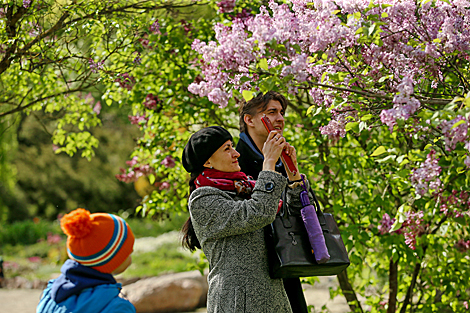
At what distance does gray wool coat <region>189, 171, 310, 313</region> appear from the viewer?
1.89 meters

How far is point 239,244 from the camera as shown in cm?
198

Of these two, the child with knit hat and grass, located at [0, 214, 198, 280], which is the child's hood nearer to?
the child with knit hat

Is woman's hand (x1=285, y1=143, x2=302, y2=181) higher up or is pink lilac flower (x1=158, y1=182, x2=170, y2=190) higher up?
woman's hand (x1=285, y1=143, x2=302, y2=181)

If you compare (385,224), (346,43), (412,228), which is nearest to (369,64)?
(346,43)

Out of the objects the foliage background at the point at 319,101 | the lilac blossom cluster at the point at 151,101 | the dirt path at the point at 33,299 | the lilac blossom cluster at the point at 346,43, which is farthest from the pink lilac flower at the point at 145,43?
the dirt path at the point at 33,299

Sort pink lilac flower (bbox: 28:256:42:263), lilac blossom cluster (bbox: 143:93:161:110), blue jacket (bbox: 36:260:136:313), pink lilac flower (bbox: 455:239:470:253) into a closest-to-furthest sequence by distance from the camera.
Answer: blue jacket (bbox: 36:260:136:313) < pink lilac flower (bbox: 455:239:470:253) < lilac blossom cluster (bbox: 143:93:161:110) < pink lilac flower (bbox: 28:256:42:263)

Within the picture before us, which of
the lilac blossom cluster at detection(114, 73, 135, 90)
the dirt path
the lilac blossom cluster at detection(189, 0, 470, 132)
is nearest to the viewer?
the lilac blossom cluster at detection(189, 0, 470, 132)

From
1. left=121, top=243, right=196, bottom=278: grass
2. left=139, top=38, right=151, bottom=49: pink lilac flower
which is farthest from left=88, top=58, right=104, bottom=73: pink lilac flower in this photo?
left=121, top=243, right=196, bottom=278: grass

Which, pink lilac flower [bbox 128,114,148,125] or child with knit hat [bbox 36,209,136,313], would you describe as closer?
child with knit hat [bbox 36,209,136,313]

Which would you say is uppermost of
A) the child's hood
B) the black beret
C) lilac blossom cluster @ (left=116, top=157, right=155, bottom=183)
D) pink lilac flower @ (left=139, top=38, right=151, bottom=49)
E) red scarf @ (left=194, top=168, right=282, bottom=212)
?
pink lilac flower @ (left=139, top=38, right=151, bottom=49)

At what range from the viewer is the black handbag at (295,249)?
191 centimetres

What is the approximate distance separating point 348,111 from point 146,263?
8.41 metres

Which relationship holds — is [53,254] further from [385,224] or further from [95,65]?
[385,224]

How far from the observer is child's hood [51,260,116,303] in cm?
177
